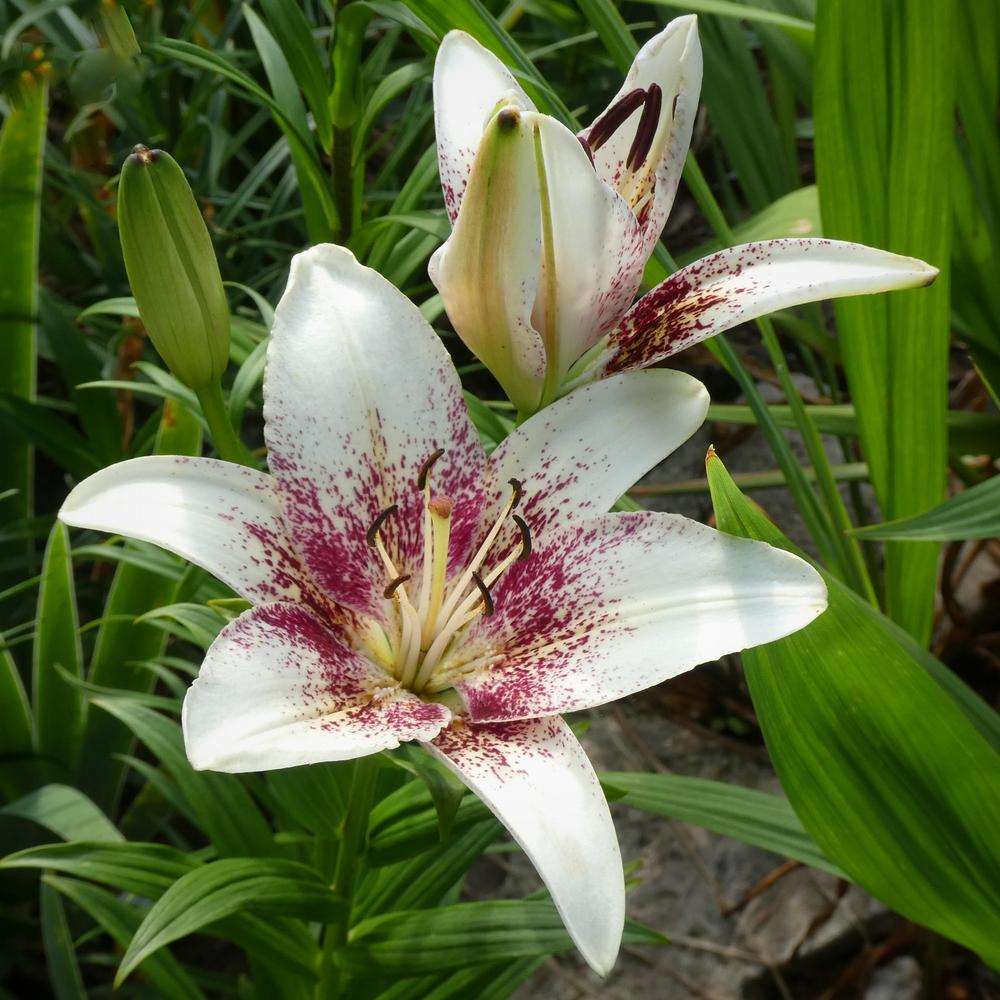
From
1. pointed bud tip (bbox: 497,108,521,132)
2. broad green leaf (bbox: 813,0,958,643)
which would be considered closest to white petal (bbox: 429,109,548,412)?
pointed bud tip (bbox: 497,108,521,132)

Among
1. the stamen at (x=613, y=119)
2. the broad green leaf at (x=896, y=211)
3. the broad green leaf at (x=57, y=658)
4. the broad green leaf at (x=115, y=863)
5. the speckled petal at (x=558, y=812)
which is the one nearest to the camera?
the speckled petal at (x=558, y=812)

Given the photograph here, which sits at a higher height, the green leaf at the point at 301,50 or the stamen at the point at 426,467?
the green leaf at the point at 301,50

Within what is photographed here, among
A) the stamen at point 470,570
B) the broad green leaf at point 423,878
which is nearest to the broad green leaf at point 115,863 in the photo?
the broad green leaf at point 423,878

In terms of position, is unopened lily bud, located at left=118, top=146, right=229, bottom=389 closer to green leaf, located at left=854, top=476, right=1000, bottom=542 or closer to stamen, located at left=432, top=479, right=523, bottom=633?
stamen, located at left=432, top=479, right=523, bottom=633

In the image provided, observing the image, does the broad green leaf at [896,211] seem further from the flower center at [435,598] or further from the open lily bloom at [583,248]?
the flower center at [435,598]

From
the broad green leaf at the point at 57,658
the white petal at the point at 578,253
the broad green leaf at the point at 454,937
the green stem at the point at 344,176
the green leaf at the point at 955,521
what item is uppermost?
the white petal at the point at 578,253

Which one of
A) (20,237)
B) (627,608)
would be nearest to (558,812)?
(627,608)
